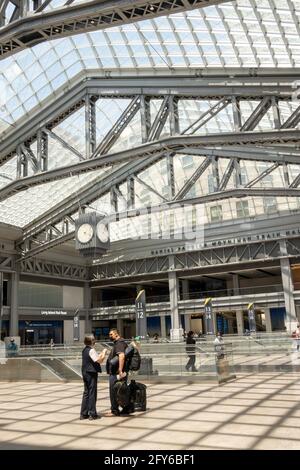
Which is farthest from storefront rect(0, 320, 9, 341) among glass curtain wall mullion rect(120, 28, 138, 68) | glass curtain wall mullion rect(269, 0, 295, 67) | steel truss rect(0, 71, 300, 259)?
glass curtain wall mullion rect(269, 0, 295, 67)

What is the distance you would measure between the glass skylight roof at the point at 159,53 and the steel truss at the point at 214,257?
14192mm

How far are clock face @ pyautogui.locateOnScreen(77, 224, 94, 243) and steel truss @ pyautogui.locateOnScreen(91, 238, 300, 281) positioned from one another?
706 inches

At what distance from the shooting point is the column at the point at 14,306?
42781 mm

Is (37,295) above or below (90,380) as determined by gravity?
above

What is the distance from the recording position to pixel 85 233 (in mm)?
29500

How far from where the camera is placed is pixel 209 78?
822 inches

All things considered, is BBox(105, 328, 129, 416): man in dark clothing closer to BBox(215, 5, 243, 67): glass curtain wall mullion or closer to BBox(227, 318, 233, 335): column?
BBox(215, 5, 243, 67): glass curtain wall mullion

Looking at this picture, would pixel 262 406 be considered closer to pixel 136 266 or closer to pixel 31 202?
pixel 31 202

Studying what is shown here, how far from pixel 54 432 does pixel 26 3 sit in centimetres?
1076

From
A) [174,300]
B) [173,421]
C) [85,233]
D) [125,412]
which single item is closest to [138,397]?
[125,412]

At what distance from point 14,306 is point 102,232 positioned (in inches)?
700

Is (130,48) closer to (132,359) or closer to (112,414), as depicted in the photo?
(132,359)
